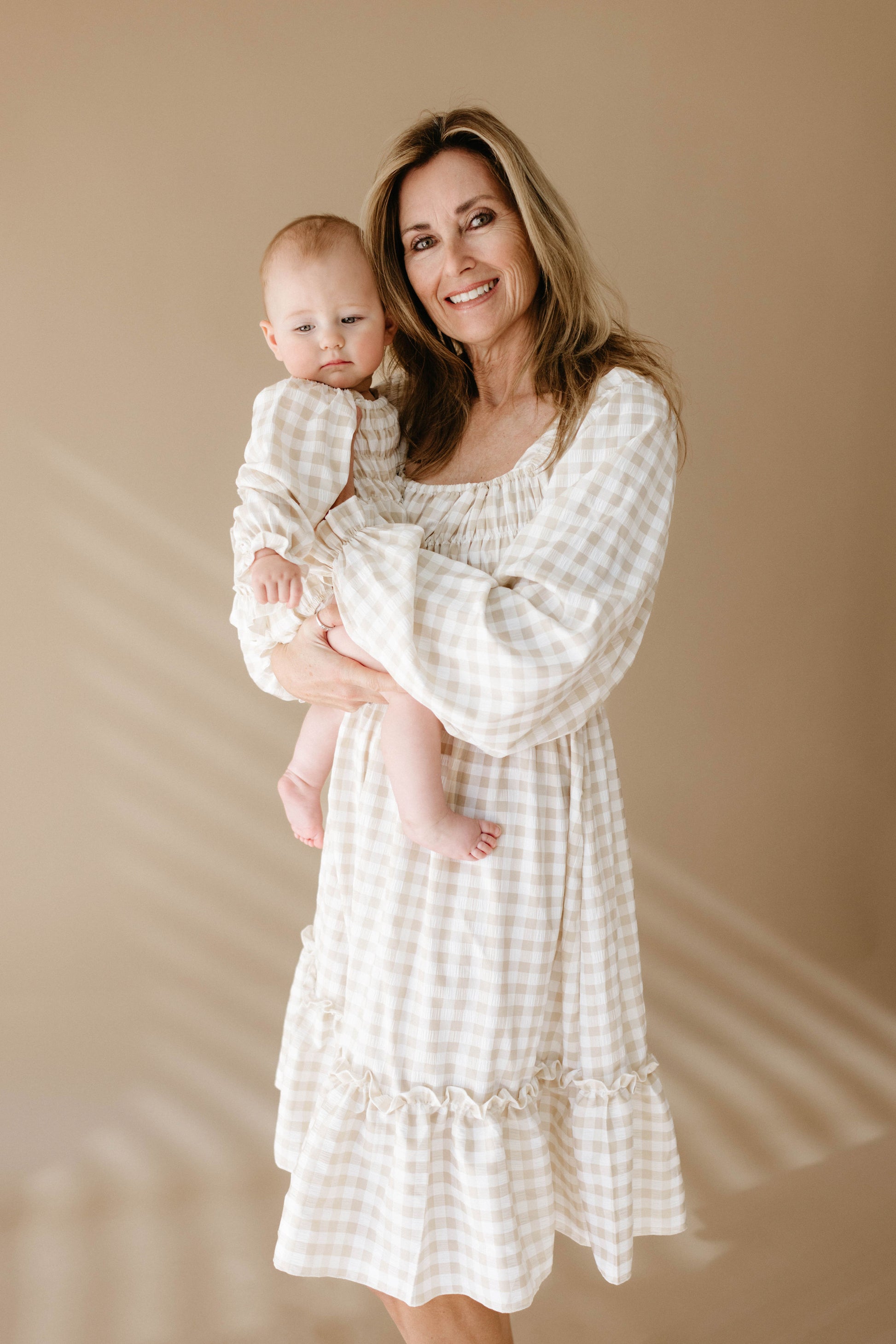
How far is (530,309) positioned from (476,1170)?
1240 mm

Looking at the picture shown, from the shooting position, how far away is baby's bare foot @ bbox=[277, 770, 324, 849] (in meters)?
1.77

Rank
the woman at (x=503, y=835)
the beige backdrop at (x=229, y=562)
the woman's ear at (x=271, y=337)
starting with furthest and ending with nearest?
the beige backdrop at (x=229, y=562) → the woman's ear at (x=271, y=337) → the woman at (x=503, y=835)

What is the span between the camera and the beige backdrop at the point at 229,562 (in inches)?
107

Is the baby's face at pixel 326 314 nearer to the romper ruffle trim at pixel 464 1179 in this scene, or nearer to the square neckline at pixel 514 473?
the square neckline at pixel 514 473

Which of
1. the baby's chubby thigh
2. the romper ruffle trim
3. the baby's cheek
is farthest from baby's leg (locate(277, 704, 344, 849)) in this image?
the baby's cheek

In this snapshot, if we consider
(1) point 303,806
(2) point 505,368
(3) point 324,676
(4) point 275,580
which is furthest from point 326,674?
(2) point 505,368

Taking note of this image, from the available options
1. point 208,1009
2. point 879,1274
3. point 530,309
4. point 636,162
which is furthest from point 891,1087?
point 636,162

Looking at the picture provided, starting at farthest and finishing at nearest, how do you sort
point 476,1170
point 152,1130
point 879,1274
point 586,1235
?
1. point 152,1130
2. point 879,1274
3. point 586,1235
4. point 476,1170

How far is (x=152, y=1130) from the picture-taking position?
2.68m

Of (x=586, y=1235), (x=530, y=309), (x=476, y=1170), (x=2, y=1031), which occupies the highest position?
(x=530, y=309)

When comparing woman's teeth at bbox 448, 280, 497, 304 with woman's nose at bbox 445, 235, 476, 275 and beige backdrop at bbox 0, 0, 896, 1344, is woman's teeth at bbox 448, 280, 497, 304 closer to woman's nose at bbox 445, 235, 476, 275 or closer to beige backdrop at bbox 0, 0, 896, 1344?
woman's nose at bbox 445, 235, 476, 275

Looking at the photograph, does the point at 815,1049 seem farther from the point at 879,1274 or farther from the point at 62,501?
the point at 62,501

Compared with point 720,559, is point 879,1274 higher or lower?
lower

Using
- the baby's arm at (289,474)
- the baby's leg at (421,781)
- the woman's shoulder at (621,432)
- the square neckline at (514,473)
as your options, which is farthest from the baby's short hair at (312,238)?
the baby's leg at (421,781)
